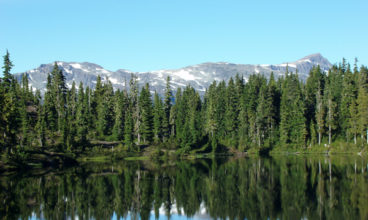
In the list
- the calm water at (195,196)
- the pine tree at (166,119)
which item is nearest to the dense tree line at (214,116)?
the pine tree at (166,119)

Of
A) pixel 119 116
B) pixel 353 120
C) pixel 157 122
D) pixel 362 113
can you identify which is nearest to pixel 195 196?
pixel 362 113

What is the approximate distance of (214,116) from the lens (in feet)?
434

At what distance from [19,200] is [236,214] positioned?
950 inches

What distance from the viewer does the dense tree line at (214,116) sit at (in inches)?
4343

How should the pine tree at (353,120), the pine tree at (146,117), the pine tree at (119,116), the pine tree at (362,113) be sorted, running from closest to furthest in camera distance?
the pine tree at (362,113)
the pine tree at (353,120)
the pine tree at (119,116)
the pine tree at (146,117)

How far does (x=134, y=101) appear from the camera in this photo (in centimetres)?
13988

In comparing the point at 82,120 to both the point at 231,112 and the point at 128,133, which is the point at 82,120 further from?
the point at 231,112

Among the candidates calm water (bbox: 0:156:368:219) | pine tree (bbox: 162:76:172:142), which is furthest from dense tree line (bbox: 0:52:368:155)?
calm water (bbox: 0:156:368:219)

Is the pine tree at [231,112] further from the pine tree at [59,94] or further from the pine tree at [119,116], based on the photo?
the pine tree at [59,94]

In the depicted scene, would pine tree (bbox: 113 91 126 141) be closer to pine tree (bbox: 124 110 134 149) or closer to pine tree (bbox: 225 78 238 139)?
pine tree (bbox: 124 110 134 149)

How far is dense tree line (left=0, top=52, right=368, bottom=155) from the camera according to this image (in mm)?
110312

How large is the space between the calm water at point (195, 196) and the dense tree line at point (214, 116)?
160 ft

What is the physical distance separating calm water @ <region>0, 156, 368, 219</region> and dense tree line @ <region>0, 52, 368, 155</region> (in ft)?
160

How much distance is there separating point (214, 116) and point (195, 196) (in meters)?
87.7
